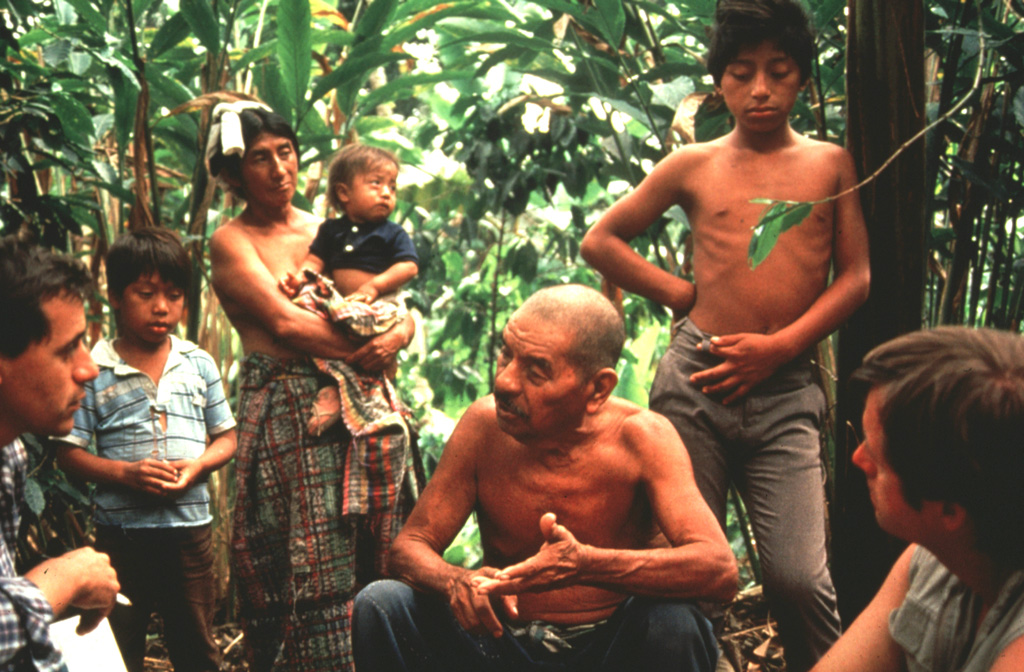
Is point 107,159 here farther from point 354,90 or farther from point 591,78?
point 591,78

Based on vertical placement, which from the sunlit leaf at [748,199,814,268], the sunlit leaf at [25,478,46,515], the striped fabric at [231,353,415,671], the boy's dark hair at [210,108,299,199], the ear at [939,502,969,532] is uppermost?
the boy's dark hair at [210,108,299,199]

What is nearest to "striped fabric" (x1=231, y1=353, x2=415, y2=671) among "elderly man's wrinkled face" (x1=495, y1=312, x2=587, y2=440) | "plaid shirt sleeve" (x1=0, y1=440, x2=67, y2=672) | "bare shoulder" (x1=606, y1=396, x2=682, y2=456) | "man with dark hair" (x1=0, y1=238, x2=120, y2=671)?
"elderly man's wrinkled face" (x1=495, y1=312, x2=587, y2=440)

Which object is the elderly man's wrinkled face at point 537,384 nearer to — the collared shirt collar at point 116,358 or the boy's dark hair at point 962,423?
the boy's dark hair at point 962,423

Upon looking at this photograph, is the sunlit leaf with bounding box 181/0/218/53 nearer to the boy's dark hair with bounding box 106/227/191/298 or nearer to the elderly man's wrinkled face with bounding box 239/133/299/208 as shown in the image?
the elderly man's wrinkled face with bounding box 239/133/299/208

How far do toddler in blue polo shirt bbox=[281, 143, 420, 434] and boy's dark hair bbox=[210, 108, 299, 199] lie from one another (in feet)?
0.79

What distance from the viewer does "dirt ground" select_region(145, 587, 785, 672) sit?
3.21 meters

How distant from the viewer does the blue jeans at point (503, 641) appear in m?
1.80

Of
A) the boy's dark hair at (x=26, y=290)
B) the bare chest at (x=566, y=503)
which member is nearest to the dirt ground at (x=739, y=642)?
the bare chest at (x=566, y=503)

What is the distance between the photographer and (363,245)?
2949 millimetres

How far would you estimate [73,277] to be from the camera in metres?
1.77

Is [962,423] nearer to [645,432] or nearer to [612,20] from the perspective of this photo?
[645,432]

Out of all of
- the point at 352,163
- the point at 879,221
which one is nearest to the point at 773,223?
the point at 879,221

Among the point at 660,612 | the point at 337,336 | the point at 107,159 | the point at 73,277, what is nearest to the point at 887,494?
the point at 660,612

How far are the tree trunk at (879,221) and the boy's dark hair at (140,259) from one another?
184cm
